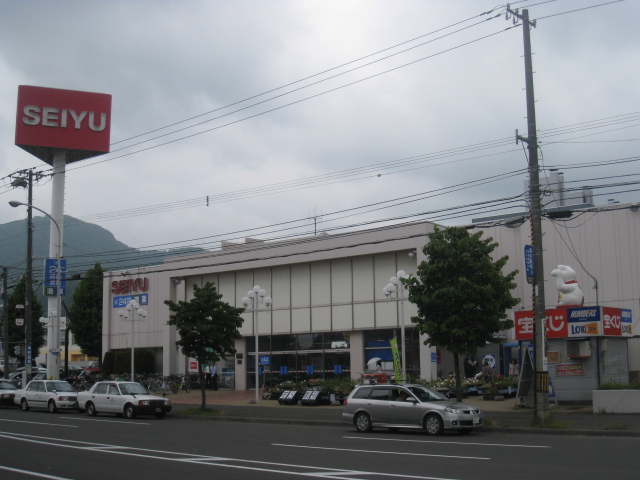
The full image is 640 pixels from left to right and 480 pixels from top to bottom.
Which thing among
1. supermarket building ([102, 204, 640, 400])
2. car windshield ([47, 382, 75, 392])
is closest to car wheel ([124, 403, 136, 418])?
car windshield ([47, 382, 75, 392])

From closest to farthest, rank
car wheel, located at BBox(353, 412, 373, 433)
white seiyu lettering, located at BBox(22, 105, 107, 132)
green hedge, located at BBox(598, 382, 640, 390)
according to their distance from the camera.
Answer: car wheel, located at BBox(353, 412, 373, 433) < green hedge, located at BBox(598, 382, 640, 390) < white seiyu lettering, located at BBox(22, 105, 107, 132)

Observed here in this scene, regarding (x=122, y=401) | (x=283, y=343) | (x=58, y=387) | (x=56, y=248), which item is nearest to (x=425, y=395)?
(x=122, y=401)

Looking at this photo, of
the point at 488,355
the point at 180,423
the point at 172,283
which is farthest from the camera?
the point at 172,283

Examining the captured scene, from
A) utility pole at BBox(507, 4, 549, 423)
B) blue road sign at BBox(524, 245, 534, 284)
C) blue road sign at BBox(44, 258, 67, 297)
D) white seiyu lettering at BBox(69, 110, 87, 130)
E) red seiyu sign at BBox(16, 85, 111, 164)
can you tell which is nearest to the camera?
utility pole at BBox(507, 4, 549, 423)

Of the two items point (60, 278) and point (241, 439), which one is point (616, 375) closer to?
point (241, 439)

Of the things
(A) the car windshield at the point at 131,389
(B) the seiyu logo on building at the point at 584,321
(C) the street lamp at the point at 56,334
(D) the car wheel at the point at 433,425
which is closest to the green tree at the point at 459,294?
(D) the car wheel at the point at 433,425

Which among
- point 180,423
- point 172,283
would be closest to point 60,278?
point 172,283

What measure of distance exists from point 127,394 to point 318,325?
15.8 m

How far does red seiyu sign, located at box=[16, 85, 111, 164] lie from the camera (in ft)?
163

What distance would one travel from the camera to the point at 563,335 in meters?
27.0

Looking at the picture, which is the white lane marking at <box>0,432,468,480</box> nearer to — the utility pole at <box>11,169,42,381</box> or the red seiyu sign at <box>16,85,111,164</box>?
the utility pole at <box>11,169,42,381</box>

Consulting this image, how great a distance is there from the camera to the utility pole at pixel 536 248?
A: 20406 millimetres

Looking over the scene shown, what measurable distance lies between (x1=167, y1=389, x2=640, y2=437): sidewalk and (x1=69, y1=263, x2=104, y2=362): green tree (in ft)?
104

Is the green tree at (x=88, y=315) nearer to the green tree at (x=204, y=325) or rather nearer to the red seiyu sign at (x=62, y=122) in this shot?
the red seiyu sign at (x=62, y=122)
